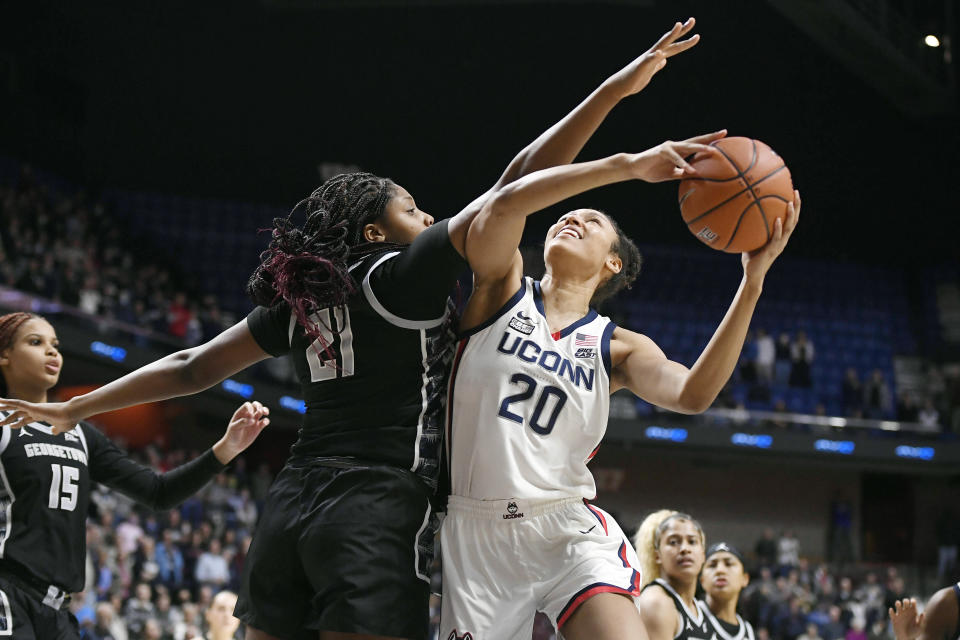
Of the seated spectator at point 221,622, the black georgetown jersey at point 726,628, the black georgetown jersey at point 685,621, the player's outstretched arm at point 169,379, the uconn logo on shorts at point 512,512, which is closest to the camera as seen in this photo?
the uconn logo on shorts at point 512,512

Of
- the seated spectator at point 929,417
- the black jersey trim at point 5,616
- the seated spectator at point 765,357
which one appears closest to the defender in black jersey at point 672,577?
the black jersey trim at point 5,616

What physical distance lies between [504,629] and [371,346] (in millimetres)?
919

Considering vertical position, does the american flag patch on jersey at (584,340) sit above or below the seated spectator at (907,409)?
below

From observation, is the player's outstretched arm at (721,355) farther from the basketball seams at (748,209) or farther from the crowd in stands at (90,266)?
the crowd in stands at (90,266)

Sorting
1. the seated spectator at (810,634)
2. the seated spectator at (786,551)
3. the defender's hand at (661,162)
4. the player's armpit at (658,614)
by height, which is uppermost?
the defender's hand at (661,162)

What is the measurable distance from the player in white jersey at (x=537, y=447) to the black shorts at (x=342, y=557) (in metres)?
0.25

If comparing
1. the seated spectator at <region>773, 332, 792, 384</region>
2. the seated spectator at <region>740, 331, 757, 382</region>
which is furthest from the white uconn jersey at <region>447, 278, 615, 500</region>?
the seated spectator at <region>773, 332, 792, 384</region>

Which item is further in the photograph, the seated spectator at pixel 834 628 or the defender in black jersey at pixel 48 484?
the seated spectator at pixel 834 628

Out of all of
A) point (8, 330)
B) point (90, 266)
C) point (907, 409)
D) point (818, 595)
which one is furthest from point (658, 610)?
point (907, 409)

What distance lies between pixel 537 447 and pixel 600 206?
1616 cm

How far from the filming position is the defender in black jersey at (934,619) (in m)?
4.26

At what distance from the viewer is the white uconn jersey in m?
3.12

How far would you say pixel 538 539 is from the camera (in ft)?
10.1

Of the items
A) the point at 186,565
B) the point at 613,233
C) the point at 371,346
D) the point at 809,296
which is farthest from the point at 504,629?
the point at 809,296
